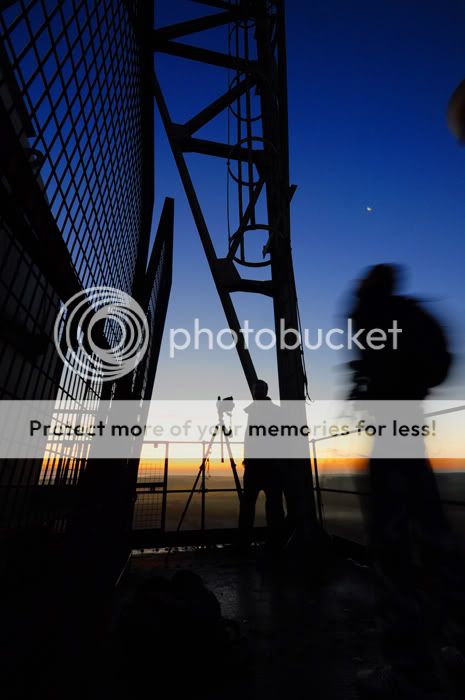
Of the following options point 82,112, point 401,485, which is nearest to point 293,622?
point 401,485

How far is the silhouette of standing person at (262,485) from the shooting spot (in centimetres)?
370

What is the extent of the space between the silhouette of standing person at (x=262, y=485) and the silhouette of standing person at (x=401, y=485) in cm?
221

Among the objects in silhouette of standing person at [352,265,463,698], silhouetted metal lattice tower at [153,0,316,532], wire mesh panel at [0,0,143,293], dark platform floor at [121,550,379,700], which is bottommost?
dark platform floor at [121,550,379,700]

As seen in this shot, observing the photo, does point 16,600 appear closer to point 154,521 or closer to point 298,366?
point 298,366

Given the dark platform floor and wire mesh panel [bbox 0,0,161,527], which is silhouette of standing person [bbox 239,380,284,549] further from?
wire mesh panel [bbox 0,0,161,527]

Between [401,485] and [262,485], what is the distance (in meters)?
2.47

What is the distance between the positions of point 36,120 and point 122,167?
0.87 m

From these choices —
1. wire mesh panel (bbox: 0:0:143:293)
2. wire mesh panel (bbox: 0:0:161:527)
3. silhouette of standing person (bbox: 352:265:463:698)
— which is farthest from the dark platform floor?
wire mesh panel (bbox: 0:0:143:293)

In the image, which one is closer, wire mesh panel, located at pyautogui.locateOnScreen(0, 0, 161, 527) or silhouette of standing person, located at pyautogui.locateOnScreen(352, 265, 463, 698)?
wire mesh panel, located at pyautogui.locateOnScreen(0, 0, 161, 527)

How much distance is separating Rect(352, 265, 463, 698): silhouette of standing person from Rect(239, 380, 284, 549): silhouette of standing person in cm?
221

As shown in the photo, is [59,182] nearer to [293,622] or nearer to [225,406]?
[293,622]

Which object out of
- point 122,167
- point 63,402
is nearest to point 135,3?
point 122,167

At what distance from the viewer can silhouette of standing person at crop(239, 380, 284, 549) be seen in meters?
3.70

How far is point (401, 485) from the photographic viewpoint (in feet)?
5.00
